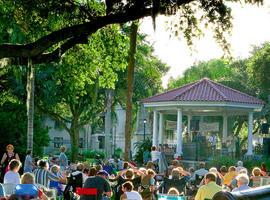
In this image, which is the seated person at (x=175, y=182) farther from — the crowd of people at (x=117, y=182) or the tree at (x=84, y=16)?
the tree at (x=84, y=16)

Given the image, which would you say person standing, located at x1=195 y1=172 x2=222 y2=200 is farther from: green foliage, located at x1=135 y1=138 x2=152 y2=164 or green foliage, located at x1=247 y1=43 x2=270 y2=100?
green foliage, located at x1=247 y1=43 x2=270 y2=100

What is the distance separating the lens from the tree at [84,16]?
929 cm

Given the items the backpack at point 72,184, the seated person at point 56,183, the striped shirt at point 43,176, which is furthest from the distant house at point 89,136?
the striped shirt at point 43,176

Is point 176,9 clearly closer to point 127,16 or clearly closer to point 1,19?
point 127,16

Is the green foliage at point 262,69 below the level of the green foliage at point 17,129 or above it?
above

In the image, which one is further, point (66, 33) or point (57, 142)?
Result: point (57, 142)

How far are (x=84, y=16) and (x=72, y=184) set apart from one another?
4.38m

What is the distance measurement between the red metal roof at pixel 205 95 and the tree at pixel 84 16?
1920 centimetres

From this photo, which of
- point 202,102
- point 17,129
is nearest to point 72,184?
point 17,129

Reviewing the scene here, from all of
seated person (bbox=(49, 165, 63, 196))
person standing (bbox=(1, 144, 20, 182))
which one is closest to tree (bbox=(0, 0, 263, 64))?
seated person (bbox=(49, 165, 63, 196))

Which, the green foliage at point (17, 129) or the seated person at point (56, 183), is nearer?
the seated person at point (56, 183)

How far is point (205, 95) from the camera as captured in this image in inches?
1226

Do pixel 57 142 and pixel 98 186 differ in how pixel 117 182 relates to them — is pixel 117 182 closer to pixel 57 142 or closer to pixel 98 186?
pixel 98 186

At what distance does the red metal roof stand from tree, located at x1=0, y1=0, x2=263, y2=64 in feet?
63.0
